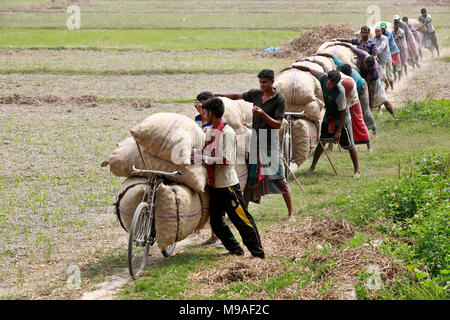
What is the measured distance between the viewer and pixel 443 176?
7910 mm

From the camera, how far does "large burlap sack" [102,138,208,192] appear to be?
600cm

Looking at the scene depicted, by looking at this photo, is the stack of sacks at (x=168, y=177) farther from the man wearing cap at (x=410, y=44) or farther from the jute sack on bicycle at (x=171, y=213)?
the man wearing cap at (x=410, y=44)

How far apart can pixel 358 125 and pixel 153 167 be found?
506 cm

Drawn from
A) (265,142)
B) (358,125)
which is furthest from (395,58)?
(265,142)

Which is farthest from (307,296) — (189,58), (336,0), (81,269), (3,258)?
(336,0)

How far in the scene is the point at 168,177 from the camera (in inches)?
239

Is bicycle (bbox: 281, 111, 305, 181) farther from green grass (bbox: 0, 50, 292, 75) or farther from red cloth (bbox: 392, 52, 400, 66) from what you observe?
green grass (bbox: 0, 50, 292, 75)

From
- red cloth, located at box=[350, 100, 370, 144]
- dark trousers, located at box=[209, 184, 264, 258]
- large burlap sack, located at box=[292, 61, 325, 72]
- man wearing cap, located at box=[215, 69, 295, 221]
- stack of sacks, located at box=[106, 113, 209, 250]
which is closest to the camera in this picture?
stack of sacks, located at box=[106, 113, 209, 250]

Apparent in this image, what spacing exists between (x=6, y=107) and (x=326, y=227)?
371 inches

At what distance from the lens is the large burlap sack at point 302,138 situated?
900 centimetres

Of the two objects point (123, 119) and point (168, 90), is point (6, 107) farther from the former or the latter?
point (168, 90)

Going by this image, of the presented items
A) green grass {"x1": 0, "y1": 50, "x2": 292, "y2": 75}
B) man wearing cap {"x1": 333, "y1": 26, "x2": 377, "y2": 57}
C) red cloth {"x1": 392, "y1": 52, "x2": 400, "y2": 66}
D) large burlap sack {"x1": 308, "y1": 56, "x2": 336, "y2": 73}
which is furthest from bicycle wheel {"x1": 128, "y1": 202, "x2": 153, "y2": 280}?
green grass {"x1": 0, "y1": 50, "x2": 292, "y2": 75}

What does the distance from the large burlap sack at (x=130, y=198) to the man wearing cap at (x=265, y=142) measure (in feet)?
5.52

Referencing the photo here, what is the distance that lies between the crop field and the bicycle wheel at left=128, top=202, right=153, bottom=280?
13cm
